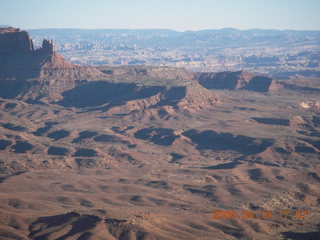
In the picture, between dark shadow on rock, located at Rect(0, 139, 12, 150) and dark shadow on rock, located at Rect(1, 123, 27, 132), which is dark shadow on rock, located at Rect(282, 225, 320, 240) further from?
dark shadow on rock, located at Rect(1, 123, 27, 132)

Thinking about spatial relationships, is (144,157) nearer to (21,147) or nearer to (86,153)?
(86,153)

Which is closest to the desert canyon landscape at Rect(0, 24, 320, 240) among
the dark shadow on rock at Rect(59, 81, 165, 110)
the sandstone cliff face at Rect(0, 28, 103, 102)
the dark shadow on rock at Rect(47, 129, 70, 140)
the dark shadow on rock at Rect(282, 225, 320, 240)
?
the dark shadow on rock at Rect(282, 225, 320, 240)

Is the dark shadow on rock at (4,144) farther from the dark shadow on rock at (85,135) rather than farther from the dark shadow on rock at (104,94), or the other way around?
the dark shadow on rock at (104,94)

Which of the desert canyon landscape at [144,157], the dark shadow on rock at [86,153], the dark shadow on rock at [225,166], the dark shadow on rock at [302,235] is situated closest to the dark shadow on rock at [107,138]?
the desert canyon landscape at [144,157]

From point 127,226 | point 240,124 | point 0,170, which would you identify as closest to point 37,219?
point 127,226

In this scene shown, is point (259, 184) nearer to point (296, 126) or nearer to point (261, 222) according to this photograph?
point (261, 222)

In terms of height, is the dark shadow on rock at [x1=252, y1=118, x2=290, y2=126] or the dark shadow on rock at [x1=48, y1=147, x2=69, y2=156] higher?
the dark shadow on rock at [x1=252, y1=118, x2=290, y2=126]

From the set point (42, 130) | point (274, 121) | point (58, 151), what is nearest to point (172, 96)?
point (274, 121)

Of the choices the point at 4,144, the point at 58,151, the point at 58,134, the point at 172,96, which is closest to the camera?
the point at 58,151
